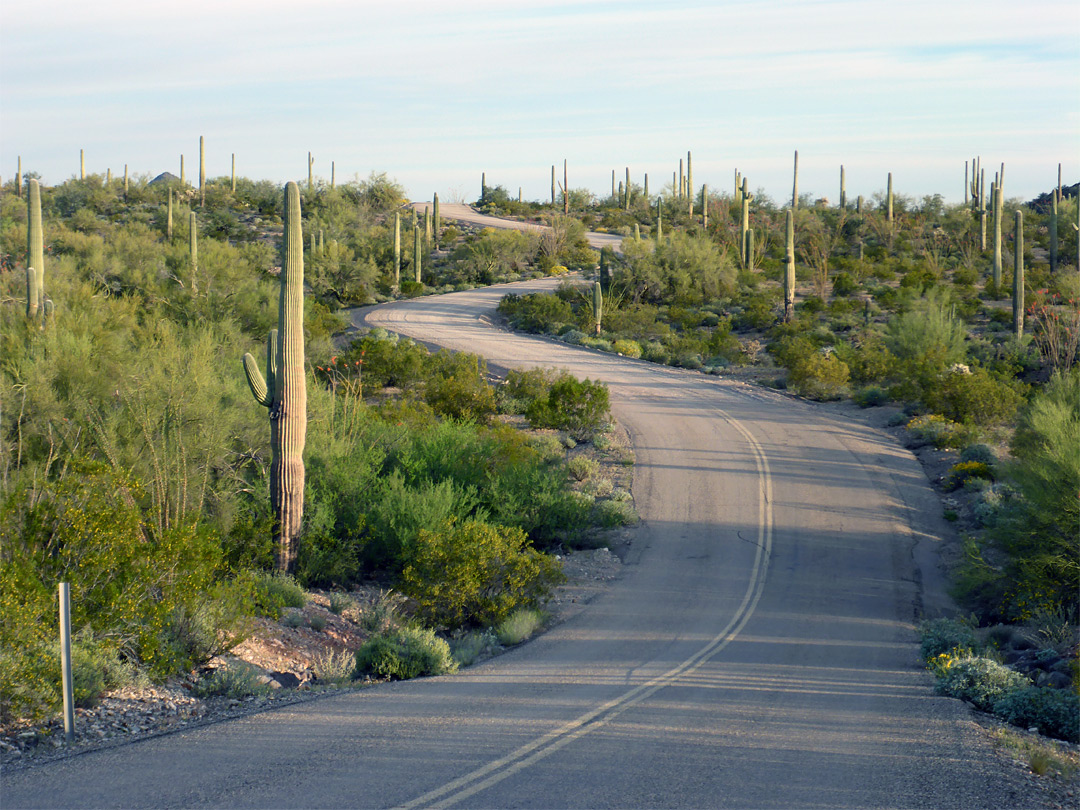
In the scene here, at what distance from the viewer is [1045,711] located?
341 inches

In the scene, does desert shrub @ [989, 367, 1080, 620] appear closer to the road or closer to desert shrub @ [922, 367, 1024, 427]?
the road

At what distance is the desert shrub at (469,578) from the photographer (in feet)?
42.0

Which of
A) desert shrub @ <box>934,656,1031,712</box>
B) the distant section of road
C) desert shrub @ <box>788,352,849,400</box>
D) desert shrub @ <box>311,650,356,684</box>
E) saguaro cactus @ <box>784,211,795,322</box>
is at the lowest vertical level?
desert shrub @ <box>311,650,356,684</box>

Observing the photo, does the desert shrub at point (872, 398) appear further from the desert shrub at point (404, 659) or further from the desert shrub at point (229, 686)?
the desert shrub at point (229, 686)

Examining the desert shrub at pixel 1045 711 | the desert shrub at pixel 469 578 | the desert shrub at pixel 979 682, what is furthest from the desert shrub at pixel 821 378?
the desert shrub at pixel 1045 711

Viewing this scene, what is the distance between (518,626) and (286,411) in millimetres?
4835

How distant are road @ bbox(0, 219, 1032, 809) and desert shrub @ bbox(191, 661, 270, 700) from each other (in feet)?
2.89

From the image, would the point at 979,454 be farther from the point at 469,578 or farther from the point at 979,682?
the point at 469,578

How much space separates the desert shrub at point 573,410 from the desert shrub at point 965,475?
852cm

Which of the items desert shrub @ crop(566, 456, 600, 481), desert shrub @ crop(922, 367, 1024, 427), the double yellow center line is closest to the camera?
the double yellow center line

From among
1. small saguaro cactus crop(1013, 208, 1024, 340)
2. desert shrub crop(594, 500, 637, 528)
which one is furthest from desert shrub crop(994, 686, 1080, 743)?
small saguaro cactus crop(1013, 208, 1024, 340)

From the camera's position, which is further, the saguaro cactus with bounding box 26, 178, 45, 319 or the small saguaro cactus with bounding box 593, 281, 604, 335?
the small saguaro cactus with bounding box 593, 281, 604, 335

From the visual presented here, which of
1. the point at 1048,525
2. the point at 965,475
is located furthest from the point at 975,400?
the point at 1048,525

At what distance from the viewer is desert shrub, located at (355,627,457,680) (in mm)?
10359
